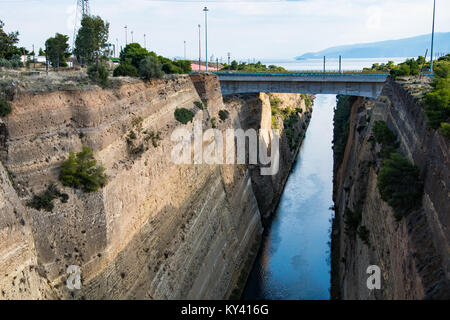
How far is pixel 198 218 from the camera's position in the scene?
70.4 feet

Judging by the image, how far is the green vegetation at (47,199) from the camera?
549 inches

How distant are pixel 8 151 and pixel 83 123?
2.72 m

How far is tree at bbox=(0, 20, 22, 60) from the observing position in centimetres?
2214

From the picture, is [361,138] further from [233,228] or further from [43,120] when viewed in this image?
[43,120]

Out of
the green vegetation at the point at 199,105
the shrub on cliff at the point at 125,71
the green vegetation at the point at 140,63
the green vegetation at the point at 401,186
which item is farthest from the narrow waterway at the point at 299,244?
the shrub on cliff at the point at 125,71

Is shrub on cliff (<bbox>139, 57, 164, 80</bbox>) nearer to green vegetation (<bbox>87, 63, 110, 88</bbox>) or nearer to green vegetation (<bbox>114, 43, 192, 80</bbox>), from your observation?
green vegetation (<bbox>114, 43, 192, 80</bbox>)

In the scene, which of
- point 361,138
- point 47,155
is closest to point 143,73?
point 47,155

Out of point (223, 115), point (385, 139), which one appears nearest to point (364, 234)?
point (385, 139)

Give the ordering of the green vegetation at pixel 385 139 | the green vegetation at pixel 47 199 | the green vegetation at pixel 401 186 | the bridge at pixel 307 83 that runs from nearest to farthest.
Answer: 1. the green vegetation at pixel 47 199
2. the green vegetation at pixel 401 186
3. the green vegetation at pixel 385 139
4. the bridge at pixel 307 83

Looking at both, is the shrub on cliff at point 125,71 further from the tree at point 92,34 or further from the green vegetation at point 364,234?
the green vegetation at point 364,234

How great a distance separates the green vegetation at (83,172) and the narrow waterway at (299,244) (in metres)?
Answer: 11.2

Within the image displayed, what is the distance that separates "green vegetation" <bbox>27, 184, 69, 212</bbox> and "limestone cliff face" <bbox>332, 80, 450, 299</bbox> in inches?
392

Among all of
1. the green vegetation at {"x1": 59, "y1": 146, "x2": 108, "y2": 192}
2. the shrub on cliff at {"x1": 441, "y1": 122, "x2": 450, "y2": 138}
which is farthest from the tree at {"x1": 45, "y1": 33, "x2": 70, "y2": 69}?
the shrub on cliff at {"x1": 441, "y1": 122, "x2": 450, "y2": 138}
